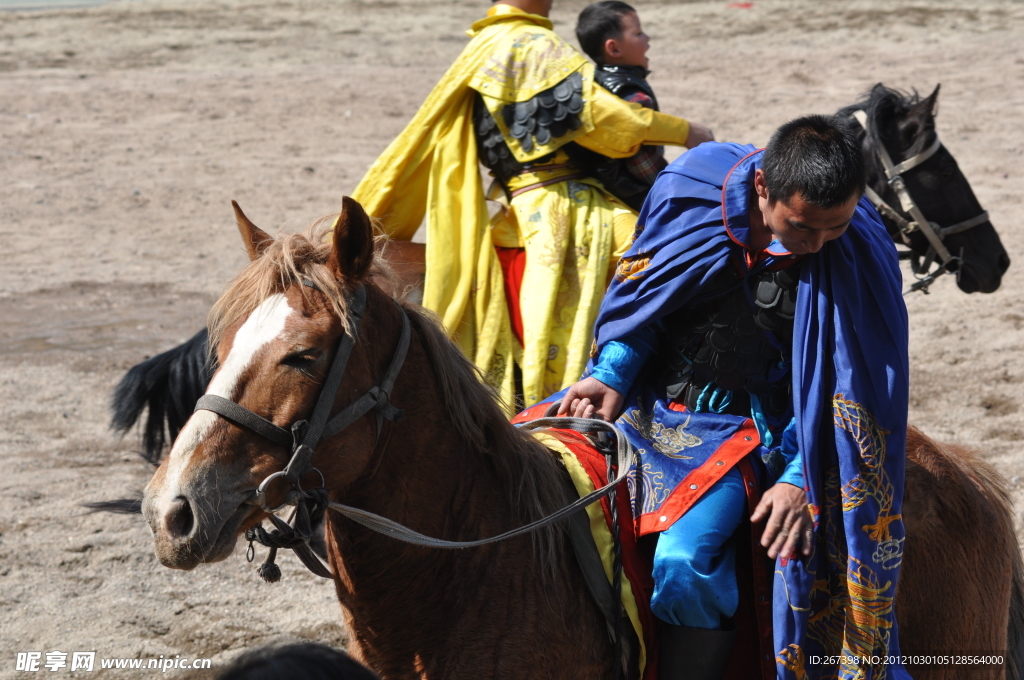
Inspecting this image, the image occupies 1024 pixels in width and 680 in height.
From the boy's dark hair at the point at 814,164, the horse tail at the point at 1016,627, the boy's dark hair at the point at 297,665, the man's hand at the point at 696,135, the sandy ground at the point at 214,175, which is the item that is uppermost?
the boy's dark hair at the point at 814,164

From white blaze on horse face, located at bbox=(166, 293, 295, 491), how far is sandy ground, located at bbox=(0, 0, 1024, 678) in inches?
92.5

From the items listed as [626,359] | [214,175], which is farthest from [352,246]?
[214,175]

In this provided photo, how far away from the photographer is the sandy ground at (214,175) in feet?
15.0

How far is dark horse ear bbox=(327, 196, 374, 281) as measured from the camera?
212 centimetres

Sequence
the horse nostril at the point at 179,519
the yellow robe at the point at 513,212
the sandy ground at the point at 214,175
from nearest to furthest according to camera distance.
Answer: the horse nostril at the point at 179,519, the yellow robe at the point at 513,212, the sandy ground at the point at 214,175

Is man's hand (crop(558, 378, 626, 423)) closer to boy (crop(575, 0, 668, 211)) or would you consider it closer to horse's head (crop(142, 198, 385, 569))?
horse's head (crop(142, 198, 385, 569))

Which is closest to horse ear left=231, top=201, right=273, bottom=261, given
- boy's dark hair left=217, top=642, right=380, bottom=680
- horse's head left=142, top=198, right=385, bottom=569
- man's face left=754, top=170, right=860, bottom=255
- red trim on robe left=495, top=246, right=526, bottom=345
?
horse's head left=142, top=198, right=385, bottom=569

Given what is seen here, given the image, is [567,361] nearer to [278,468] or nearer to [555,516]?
[555,516]

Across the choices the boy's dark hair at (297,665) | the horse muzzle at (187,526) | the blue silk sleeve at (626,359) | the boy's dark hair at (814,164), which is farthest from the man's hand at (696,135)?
the boy's dark hair at (297,665)

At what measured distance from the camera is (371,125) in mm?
12109

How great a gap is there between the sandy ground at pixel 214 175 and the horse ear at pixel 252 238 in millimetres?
2257

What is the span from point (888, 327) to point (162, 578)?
3.47m

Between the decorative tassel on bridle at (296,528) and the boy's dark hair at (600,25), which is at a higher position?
the boy's dark hair at (600,25)

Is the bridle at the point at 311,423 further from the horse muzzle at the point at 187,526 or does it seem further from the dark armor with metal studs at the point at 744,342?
the dark armor with metal studs at the point at 744,342
